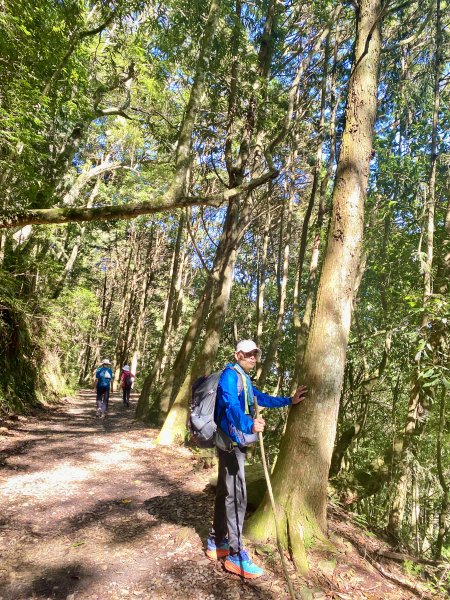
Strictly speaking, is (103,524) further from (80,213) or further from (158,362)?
(158,362)

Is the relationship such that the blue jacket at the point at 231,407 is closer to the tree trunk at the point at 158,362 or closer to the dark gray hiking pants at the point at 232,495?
the dark gray hiking pants at the point at 232,495

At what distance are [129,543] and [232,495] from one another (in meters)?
1.46

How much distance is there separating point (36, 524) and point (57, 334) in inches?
400

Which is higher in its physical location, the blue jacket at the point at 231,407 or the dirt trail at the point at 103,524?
the blue jacket at the point at 231,407

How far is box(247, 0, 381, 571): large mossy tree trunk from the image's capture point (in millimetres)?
4023

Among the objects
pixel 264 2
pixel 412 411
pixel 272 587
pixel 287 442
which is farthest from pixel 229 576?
pixel 264 2

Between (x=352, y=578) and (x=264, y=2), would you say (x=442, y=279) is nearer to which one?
(x=352, y=578)

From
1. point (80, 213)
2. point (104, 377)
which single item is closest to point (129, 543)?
point (80, 213)

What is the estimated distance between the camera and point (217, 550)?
3.95 m

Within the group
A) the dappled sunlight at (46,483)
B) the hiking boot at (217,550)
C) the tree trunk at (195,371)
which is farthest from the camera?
→ the tree trunk at (195,371)

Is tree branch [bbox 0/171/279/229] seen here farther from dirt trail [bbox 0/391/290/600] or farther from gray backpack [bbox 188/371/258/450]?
dirt trail [bbox 0/391/290/600]

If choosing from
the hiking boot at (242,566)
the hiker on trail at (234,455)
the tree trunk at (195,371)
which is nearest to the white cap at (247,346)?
the hiker on trail at (234,455)

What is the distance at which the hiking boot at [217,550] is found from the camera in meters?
3.92

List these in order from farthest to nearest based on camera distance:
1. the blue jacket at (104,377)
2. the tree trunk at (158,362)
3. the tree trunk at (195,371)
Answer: the tree trunk at (158,362) < the blue jacket at (104,377) < the tree trunk at (195,371)
